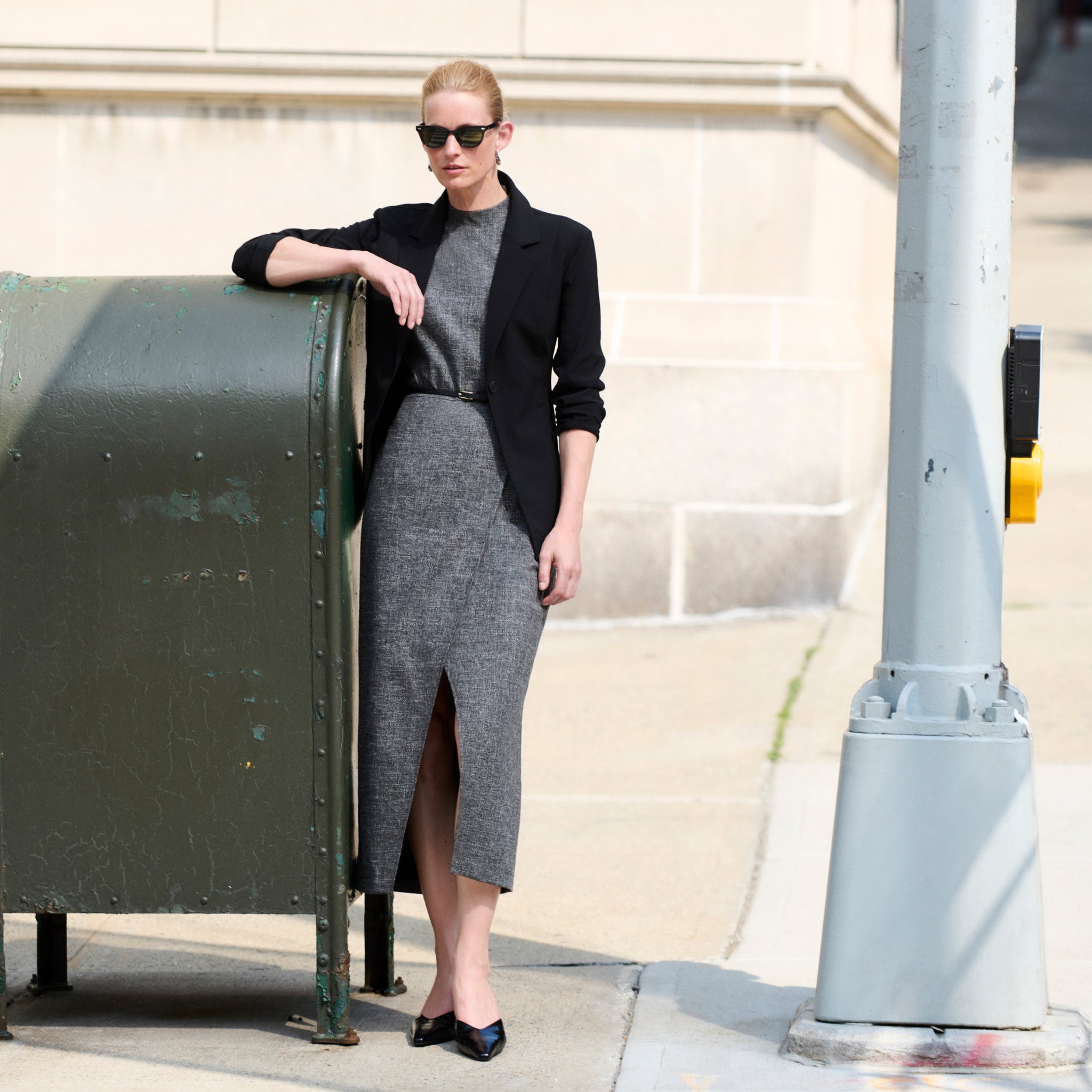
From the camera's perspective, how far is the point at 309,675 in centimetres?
339

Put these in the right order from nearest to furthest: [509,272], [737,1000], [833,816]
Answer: [509,272] → [737,1000] → [833,816]

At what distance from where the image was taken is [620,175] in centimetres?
798

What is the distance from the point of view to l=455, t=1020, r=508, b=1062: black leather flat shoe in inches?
135

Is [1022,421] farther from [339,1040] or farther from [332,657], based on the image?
[339,1040]

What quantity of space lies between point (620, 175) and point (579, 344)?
4702 millimetres

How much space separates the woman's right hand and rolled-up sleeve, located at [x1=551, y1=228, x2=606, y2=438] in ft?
1.02

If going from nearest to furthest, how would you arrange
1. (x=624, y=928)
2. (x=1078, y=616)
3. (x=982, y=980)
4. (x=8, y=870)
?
(x=982, y=980)
(x=8, y=870)
(x=624, y=928)
(x=1078, y=616)

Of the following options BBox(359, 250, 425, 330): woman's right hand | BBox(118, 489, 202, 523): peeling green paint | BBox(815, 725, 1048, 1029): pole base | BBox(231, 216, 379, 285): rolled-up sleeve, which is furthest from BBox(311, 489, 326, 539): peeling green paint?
BBox(815, 725, 1048, 1029): pole base

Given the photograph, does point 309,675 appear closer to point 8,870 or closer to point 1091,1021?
point 8,870

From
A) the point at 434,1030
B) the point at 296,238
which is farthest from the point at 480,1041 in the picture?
the point at 296,238

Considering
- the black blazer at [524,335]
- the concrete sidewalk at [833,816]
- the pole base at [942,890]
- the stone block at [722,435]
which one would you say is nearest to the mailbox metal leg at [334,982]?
the concrete sidewalk at [833,816]

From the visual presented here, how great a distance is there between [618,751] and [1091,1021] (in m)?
2.73

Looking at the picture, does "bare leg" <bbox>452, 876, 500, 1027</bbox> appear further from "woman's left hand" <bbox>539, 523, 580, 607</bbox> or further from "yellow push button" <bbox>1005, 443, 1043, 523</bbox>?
"yellow push button" <bbox>1005, 443, 1043, 523</bbox>

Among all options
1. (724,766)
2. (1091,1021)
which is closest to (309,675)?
(1091,1021)
